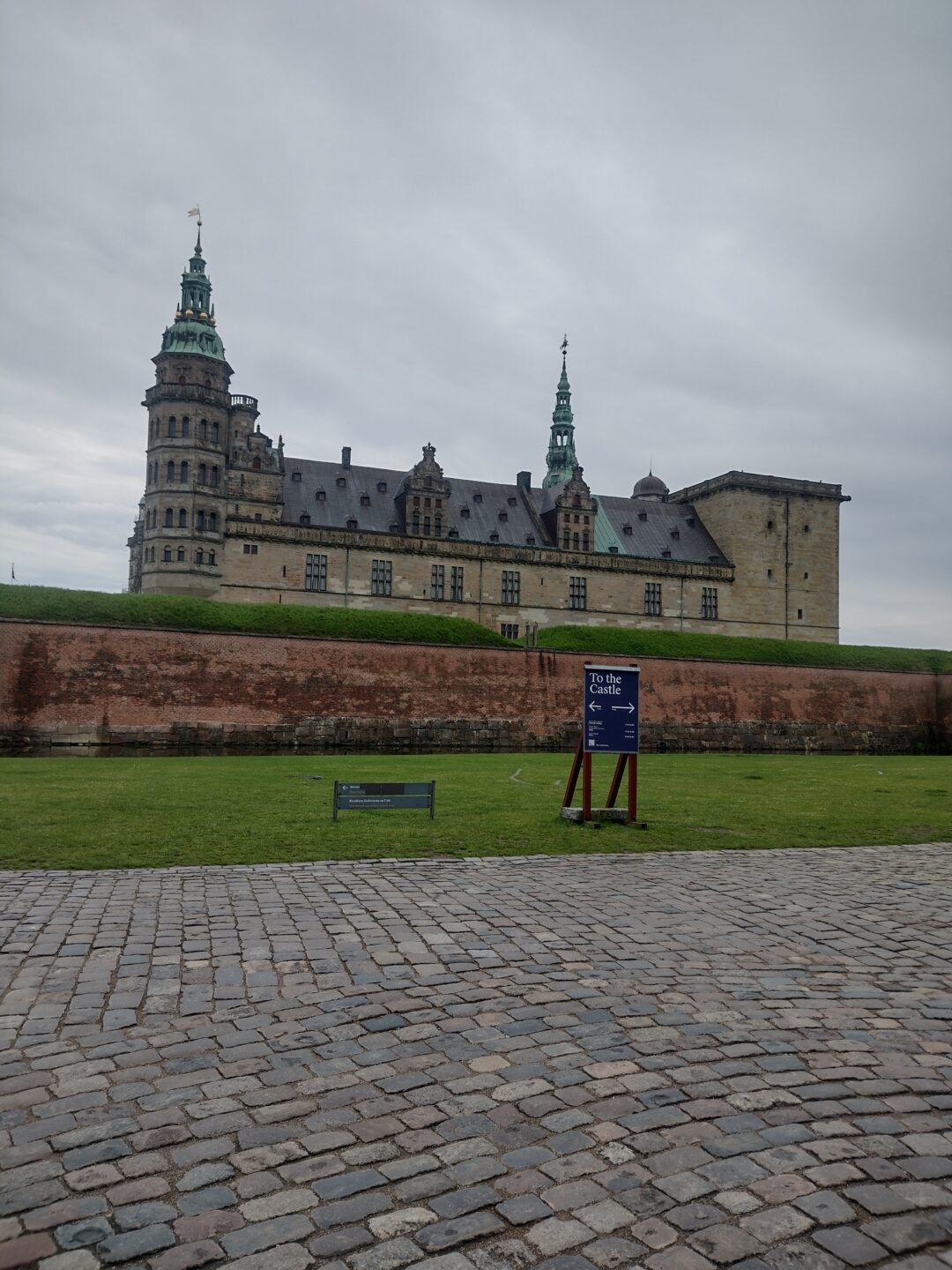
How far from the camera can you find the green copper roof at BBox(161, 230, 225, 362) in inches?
1825

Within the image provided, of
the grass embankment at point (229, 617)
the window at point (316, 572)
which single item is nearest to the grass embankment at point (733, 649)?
the grass embankment at point (229, 617)

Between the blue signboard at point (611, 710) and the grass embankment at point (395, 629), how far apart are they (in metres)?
21.5

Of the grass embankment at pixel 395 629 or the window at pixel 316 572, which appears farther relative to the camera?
the window at pixel 316 572

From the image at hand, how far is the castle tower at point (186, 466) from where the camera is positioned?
44.4 metres

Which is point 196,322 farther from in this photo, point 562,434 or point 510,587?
point 562,434

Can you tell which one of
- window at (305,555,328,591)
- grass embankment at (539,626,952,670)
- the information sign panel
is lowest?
the information sign panel

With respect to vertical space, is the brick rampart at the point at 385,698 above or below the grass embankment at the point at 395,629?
below

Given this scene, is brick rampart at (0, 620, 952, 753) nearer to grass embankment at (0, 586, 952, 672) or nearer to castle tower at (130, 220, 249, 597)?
grass embankment at (0, 586, 952, 672)

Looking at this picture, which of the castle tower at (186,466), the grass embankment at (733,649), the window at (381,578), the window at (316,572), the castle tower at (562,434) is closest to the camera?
the grass embankment at (733,649)

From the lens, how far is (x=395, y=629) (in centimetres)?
3503

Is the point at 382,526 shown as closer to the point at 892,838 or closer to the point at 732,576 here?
the point at 732,576

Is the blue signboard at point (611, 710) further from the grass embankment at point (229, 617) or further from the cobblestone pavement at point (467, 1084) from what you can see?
the grass embankment at point (229, 617)

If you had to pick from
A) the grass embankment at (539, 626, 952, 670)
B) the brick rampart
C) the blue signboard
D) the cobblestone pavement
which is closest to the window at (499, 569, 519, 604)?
the grass embankment at (539, 626, 952, 670)

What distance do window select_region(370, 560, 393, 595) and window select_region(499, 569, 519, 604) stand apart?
6.37 meters
